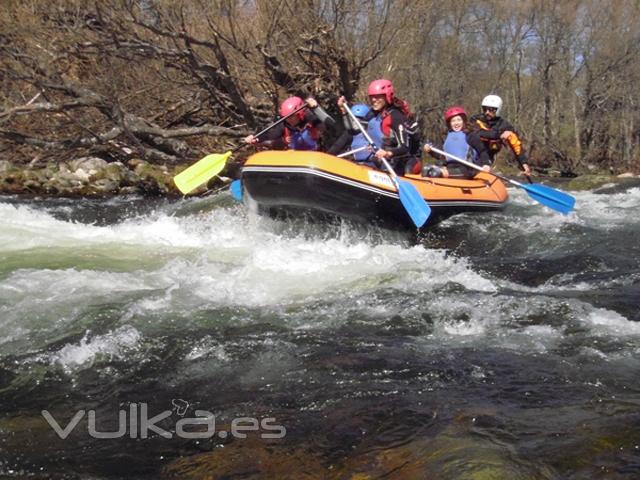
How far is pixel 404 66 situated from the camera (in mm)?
14812

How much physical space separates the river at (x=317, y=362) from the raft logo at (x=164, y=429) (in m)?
0.01

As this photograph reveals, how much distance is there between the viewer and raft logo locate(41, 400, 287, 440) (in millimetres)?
2752

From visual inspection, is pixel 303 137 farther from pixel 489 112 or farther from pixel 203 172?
pixel 489 112

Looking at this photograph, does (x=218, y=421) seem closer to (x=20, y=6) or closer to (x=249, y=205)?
(x=249, y=205)

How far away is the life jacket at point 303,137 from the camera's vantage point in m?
7.73

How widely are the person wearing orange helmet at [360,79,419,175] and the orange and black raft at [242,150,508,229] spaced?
447 millimetres

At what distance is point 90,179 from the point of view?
11.8 m

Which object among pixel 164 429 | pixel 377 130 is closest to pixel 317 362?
pixel 164 429

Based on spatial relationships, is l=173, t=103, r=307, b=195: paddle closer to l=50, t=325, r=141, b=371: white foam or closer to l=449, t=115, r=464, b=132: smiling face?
l=449, t=115, r=464, b=132: smiling face

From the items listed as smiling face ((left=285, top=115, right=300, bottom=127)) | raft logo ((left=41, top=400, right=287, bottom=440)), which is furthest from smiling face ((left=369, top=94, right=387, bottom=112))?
raft logo ((left=41, top=400, right=287, bottom=440))

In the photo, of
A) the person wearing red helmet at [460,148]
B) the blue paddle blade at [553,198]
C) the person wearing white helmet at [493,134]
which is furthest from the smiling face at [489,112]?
the blue paddle blade at [553,198]

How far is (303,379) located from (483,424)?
37.0 inches

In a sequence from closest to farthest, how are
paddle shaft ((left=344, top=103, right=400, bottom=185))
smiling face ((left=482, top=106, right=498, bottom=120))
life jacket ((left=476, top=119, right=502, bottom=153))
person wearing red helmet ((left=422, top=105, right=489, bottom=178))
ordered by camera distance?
paddle shaft ((left=344, top=103, right=400, bottom=185)), person wearing red helmet ((left=422, top=105, right=489, bottom=178)), life jacket ((left=476, top=119, right=502, bottom=153)), smiling face ((left=482, top=106, right=498, bottom=120))

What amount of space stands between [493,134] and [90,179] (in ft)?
23.3
